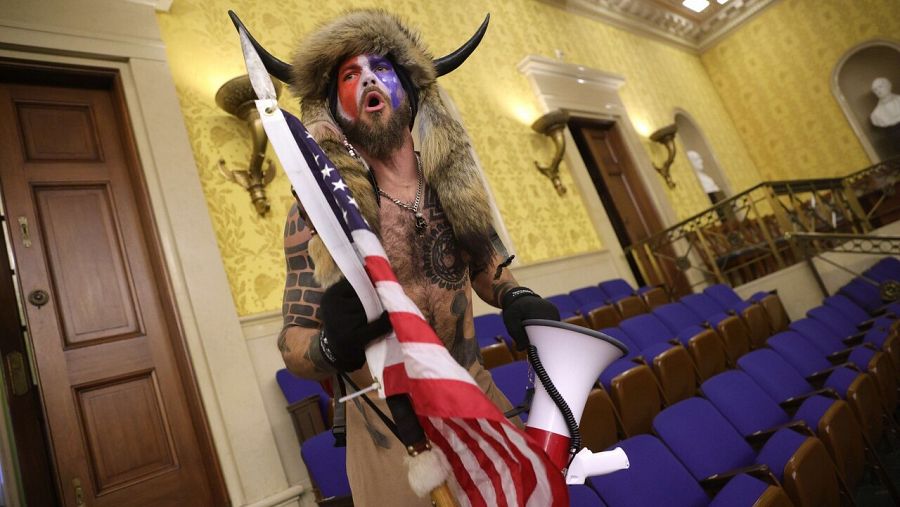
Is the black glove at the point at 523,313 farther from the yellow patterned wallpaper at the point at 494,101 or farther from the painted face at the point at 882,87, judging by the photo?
the painted face at the point at 882,87

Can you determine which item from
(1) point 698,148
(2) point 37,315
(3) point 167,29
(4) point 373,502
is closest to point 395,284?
(4) point 373,502

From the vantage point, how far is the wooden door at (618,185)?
7.28 meters

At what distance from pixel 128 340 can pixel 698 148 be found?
9905mm

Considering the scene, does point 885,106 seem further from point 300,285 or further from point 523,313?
point 300,285

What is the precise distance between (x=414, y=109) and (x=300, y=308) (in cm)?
49

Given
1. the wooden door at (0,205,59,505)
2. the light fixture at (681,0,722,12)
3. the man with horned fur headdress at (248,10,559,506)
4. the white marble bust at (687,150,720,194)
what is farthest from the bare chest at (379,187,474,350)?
the light fixture at (681,0,722,12)

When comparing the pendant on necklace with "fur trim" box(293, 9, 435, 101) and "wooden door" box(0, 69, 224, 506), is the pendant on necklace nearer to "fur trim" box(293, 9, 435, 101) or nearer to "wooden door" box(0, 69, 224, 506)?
"fur trim" box(293, 9, 435, 101)

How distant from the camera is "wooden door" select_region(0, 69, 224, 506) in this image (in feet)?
8.70

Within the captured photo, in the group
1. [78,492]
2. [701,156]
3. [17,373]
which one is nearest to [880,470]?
[78,492]

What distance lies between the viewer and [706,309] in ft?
14.6

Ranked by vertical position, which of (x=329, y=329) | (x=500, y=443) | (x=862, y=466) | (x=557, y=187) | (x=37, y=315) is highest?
(x=557, y=187)

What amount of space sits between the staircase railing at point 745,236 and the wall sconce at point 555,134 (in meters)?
1.48

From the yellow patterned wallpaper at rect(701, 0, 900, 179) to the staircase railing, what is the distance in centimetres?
236

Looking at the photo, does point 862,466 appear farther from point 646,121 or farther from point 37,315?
point 646,121
